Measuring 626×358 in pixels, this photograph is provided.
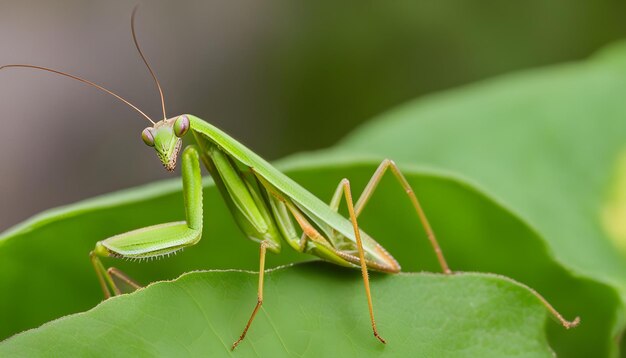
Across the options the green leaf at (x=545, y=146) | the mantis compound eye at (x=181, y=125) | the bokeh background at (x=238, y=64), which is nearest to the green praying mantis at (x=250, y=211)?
the mantis compound eye at (x=181, y=125)

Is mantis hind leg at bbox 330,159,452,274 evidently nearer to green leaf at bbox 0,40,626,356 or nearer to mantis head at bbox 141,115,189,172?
green leaf at bbox 0,40,626,356

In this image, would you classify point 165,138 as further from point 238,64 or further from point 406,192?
point 238,64

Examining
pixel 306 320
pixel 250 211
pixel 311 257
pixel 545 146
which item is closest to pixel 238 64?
pixel 545 146

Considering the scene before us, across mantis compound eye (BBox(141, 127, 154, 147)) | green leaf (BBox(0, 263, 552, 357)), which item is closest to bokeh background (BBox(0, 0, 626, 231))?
mantis compound eye (BBox(141, 127, 154, 147))

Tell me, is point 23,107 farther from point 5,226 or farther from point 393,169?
point 393,169

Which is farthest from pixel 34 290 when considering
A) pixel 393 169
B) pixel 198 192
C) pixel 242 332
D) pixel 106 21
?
pixel 106 21

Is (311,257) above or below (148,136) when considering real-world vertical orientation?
below
